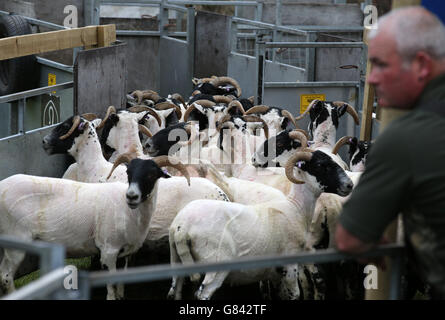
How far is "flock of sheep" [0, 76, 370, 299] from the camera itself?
19.2 feet

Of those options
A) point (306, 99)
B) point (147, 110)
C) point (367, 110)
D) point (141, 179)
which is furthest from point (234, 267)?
point (306, 99)

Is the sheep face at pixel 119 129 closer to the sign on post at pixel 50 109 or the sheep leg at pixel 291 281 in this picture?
the sign on post at pixel 50 109

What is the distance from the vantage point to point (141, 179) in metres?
6.00

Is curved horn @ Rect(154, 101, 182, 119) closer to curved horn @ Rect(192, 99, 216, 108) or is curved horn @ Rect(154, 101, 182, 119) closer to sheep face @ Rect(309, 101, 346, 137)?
curved horn @ Rect(192, 99, 216, 108)

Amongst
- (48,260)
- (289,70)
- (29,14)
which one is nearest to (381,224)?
(48,260)

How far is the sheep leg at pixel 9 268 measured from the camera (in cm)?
638

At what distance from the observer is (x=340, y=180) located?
6.16m

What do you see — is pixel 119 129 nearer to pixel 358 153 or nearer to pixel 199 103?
pixel 199 103

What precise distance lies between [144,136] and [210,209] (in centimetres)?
390

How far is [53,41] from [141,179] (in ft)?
11.1

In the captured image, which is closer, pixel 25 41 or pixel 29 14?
→ pixel 25 41

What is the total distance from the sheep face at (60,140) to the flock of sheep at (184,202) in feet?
0.03

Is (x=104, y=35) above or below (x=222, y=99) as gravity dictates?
above
